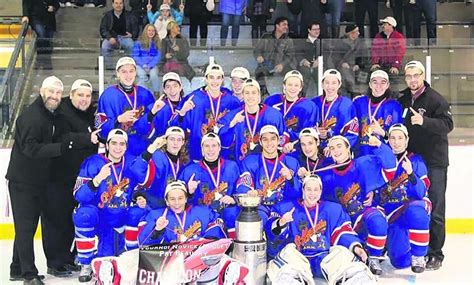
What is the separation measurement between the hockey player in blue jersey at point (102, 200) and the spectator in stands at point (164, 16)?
2081mm

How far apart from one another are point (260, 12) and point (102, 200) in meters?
4.35

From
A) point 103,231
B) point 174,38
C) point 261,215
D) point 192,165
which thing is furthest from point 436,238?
point 174,38

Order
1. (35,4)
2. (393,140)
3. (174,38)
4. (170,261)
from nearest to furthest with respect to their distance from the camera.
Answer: (170,261)
(393,140)
(174,38)
(35,4)

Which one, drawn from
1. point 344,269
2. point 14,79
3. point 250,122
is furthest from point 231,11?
point 344,269

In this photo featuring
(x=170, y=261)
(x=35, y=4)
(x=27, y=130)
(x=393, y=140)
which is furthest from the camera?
(x=35, y=4)

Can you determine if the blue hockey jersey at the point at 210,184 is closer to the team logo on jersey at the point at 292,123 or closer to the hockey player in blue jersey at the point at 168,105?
the hockey player in blue jersey at the point at 168,105

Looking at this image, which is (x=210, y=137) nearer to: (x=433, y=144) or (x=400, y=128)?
(x=400, y=128)

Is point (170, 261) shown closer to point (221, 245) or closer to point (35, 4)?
point (221, 245)

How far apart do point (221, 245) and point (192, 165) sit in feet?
2.19

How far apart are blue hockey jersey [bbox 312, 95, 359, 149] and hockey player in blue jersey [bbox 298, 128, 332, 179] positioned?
272 mm

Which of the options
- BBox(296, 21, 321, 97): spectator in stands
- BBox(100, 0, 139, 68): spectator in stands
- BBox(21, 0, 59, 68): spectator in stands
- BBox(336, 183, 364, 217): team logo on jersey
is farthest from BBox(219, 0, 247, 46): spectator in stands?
BBox(336, 183, 364, 217): team logo on jersey

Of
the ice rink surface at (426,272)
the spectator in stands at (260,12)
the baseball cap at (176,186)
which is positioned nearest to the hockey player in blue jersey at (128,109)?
the baseball cap at (176,186)

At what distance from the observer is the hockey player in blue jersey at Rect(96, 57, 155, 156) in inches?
232

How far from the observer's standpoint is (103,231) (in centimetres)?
552
